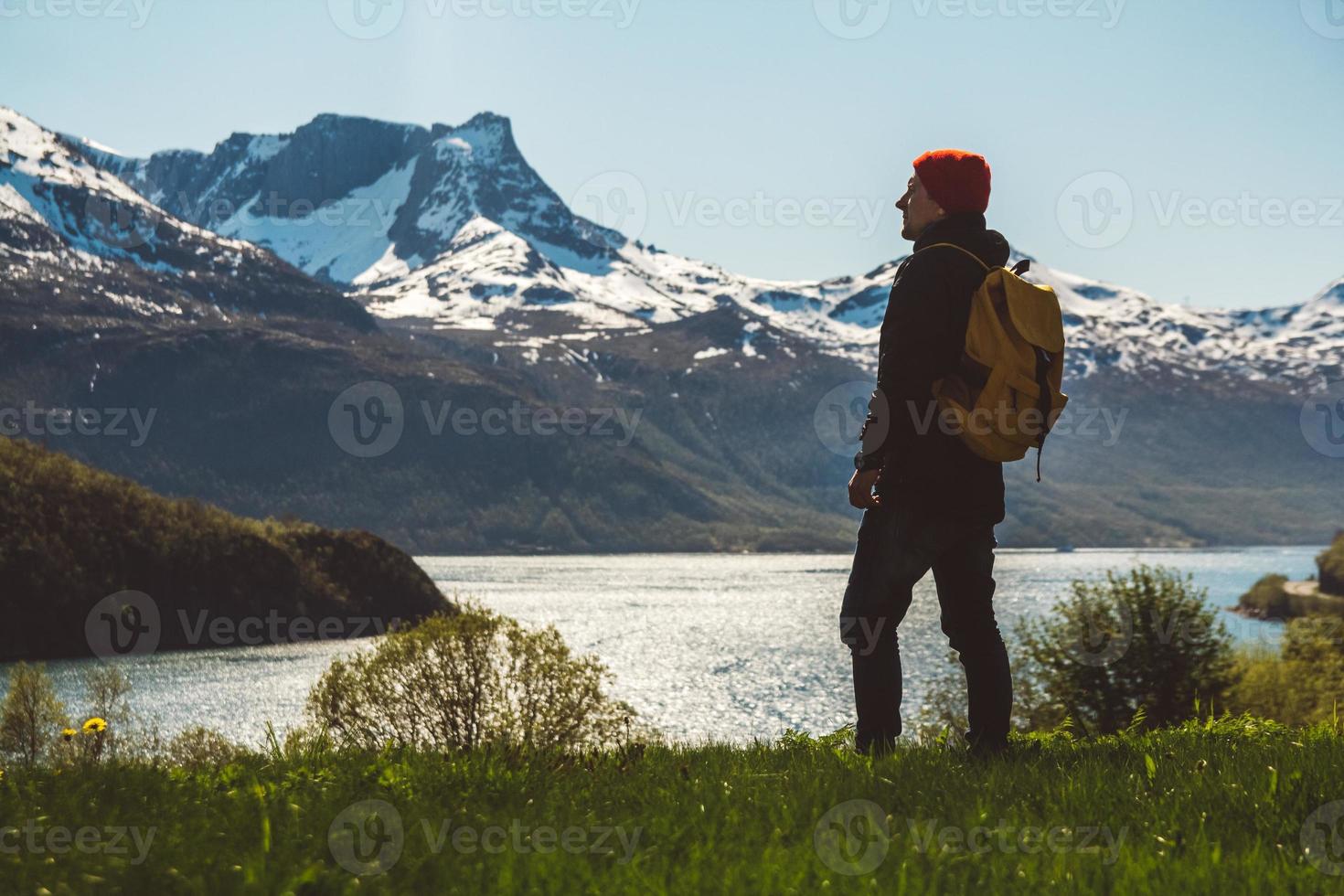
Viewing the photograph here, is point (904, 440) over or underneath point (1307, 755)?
over

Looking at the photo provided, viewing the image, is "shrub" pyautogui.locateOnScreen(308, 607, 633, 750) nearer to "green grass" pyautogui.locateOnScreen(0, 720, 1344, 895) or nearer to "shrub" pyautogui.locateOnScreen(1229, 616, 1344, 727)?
"shrub" pyautogui.locateOnScreen(1229, 616, 1344, 727)

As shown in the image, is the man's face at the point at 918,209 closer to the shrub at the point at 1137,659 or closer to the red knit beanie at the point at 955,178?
→ the red knit beanie at the point at 955,178

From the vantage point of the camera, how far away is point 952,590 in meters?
7.02

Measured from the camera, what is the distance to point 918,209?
7.31 metres

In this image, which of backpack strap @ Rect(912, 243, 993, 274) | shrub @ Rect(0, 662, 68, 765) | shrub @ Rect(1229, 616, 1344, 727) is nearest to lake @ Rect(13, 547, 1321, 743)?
shrub @ Rect(1229, 616, 1344, 727)

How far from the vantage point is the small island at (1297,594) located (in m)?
129

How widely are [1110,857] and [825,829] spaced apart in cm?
112

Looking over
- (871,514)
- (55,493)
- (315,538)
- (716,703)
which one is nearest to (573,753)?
(871,514)

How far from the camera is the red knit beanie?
7.15 m

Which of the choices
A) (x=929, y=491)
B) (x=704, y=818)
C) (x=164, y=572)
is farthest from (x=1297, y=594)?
(x=704, y=818)

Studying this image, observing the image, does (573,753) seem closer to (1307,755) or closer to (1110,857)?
(1110,857)

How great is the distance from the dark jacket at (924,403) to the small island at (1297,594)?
447ft

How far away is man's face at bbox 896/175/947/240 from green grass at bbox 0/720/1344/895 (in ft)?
10.5

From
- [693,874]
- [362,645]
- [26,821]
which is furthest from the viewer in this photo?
[362,645]
